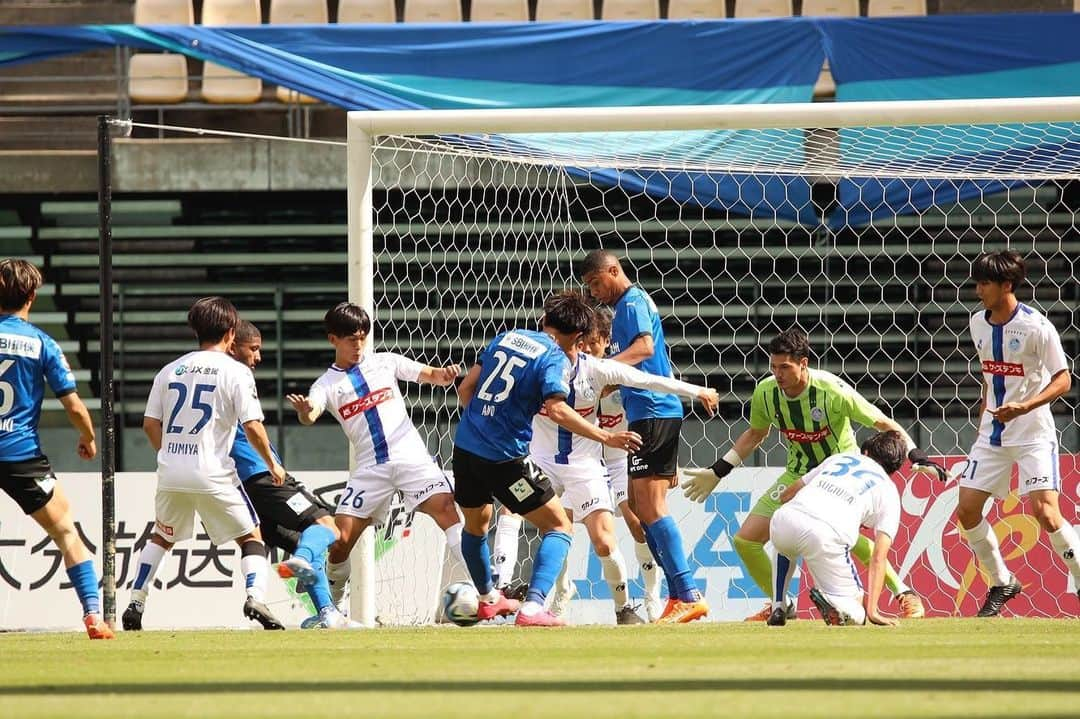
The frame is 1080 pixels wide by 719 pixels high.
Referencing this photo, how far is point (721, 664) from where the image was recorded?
532 cm

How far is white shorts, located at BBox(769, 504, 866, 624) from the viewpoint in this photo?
7.15 meters

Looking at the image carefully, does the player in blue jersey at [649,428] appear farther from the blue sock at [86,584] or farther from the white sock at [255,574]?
the blue sock at [86,584]

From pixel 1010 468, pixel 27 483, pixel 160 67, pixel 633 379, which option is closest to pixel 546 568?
pixel 633 379

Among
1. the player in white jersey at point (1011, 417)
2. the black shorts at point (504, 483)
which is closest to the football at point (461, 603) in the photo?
the black shorts at point (504, 483)

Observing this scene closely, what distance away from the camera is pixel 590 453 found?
8.52 metres

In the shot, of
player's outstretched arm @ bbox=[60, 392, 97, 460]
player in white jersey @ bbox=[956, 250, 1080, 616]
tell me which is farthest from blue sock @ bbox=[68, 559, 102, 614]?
player in white jersey @ bbox=[956, 250, 1080, 616]

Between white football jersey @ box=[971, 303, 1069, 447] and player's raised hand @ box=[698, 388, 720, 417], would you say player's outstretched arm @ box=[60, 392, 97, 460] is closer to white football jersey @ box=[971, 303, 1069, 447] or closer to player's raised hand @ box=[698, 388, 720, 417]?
player's raised hand @ box=[698, 388, 720, 417]

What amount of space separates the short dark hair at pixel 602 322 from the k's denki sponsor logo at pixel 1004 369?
6.86ft

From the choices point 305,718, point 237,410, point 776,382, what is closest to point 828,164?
point 776,382

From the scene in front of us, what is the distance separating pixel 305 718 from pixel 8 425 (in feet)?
11.8

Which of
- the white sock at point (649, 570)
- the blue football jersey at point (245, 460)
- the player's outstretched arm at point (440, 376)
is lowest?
the white sock at point (649, 570)

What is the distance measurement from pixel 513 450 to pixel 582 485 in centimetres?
87

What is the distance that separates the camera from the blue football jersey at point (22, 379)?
278 inches

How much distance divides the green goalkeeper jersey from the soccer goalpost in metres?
1.57
